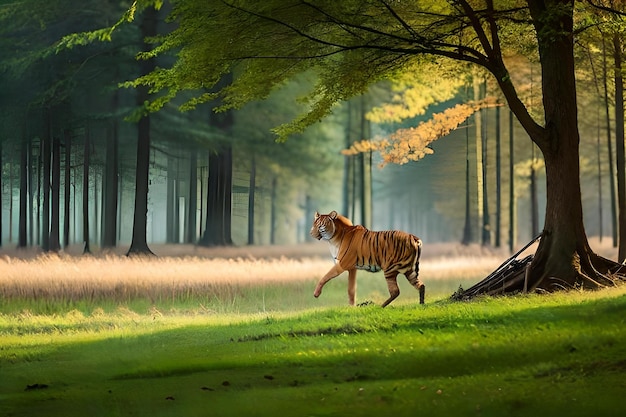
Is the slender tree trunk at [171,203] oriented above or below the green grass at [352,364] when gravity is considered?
above

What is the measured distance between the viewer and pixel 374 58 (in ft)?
33.8

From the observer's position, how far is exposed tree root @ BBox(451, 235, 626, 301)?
9703mm

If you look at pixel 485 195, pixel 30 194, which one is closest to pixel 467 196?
pixel 485 195

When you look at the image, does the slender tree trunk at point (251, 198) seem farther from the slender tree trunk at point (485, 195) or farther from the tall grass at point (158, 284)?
the slender tree trunk at point (485, 195)

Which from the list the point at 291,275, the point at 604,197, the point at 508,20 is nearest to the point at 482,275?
the point at 291,275

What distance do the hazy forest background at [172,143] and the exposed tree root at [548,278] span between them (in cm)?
327

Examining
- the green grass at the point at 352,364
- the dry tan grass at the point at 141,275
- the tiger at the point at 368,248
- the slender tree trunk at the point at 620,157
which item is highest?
the slender tree trunk at the point at 620,157

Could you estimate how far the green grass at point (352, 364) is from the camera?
6.38m

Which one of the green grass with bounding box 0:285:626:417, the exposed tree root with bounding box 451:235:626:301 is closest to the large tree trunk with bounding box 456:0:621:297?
the exposed tree root with bounding box 451:235:626:301

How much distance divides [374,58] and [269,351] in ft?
12.9

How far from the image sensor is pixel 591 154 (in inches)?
928

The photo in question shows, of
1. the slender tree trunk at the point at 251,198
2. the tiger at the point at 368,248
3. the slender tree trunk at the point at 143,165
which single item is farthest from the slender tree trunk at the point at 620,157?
the slender tree trunk at the point at 143,165

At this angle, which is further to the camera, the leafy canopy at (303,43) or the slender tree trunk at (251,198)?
the slender tree trunk at (251,198)

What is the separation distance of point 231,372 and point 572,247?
168 inches
